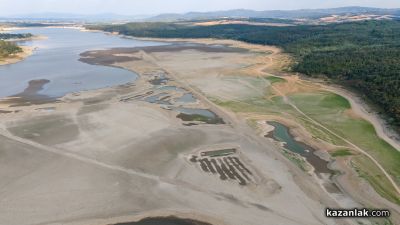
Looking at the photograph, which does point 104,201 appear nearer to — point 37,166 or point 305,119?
point 37,166

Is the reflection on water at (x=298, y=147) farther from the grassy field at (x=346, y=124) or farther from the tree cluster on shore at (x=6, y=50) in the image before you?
the tree cluster on shore at (x=6, y=50)

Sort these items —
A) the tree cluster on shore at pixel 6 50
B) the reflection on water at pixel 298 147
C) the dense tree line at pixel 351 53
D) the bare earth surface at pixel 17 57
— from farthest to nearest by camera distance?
the tree cluster on shore at pixel 6 50 → the bare earth surface at pixel 17 57 → the dense tree line at pixel 351 53 → the reflection on water at pixel 298 147

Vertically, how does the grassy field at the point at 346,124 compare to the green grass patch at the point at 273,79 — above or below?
below

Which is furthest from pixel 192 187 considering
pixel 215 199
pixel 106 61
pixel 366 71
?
pixel 106 61

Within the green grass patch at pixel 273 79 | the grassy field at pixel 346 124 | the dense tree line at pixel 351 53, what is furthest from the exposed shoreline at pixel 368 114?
the green grass patch at pixel 273 79

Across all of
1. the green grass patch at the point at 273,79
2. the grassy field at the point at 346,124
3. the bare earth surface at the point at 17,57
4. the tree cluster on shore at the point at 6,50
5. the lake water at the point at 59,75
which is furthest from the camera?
the tree cluster on shore at the point at 6,50

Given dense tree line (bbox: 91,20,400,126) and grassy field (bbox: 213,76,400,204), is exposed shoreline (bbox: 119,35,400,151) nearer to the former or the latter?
grassy field (bbox: 213,76,400,204)

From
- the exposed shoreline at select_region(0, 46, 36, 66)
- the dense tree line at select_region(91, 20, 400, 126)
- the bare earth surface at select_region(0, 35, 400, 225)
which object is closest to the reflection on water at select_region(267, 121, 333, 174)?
the bare earth surface at select_region(0, 35, 400, 225)
